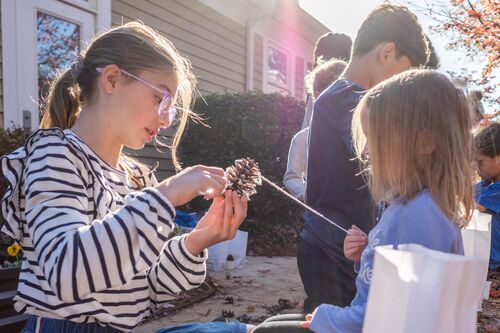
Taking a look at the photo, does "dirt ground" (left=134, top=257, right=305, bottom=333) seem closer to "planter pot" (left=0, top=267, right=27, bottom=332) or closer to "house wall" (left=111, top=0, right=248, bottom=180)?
"planter pot" (left=0, top=267, right=27, bottom=332)

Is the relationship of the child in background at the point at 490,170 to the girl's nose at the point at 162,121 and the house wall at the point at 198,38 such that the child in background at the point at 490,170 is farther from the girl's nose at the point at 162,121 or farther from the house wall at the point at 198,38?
the house wall at the point at 198,38

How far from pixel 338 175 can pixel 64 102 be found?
45.4 inches

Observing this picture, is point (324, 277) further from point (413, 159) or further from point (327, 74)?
point (327, 74)

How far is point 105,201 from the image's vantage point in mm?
1462

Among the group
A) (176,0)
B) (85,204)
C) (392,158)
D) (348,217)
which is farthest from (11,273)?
(176,0)

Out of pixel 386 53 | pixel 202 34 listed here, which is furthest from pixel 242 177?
pixel 202 34

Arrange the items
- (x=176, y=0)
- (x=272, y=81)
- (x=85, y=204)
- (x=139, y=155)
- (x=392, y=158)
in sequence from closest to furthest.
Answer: (x=85, y=204), (x=392, y=158), (x=139, y=155), (x=176, y=0), (x=272, y=81)

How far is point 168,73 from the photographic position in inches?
64.9

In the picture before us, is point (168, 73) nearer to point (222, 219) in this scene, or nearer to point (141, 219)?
point (222, 219)

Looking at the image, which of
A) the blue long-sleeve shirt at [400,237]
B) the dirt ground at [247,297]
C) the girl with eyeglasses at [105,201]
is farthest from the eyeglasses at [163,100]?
the dirt ground at [247,297]

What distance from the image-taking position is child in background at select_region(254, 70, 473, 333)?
55.2 inches

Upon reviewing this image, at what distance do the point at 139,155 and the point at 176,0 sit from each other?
2776 millimetres

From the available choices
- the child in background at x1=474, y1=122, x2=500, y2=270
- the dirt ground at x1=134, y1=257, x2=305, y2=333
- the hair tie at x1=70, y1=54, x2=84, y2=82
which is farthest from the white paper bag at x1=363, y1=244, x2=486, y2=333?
the child in background at x1=474, y1=122, x2=500, y2=270

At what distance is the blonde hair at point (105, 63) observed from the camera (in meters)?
1.59
